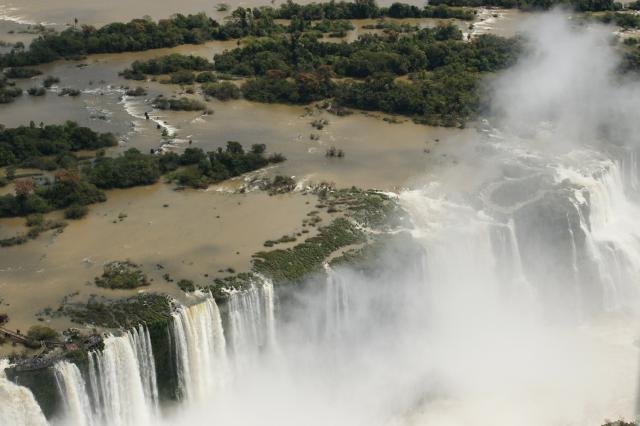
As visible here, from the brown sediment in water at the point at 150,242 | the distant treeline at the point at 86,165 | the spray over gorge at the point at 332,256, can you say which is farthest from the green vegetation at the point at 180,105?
the brown sediment in water at the point at 150,242

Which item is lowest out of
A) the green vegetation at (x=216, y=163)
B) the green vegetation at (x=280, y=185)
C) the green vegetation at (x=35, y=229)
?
the green vegetation at (x=35, y=229)

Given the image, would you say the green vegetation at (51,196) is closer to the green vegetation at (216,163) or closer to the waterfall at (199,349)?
the green vegetation at (216,163)

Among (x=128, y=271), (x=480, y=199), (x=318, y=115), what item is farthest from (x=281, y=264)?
(x=318, y=115)

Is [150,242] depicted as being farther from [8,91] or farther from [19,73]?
[19,73]

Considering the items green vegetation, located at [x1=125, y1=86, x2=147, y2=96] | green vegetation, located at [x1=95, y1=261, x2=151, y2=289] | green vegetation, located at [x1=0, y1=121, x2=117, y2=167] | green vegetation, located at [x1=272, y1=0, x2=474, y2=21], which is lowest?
green vegetation, located at [x1=95, y1=261, x2=151, y2=289]

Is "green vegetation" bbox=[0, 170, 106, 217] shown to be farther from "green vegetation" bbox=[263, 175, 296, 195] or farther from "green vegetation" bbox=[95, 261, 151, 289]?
"green vegetation" bbox=[263, 175, 296, 195]

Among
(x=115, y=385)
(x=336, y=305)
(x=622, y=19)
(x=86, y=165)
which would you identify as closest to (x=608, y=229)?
(x=336, y=305)

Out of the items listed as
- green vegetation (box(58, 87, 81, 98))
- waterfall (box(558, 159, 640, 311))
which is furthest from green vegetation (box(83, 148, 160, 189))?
waterfall (box(558, 159, 640, 311))

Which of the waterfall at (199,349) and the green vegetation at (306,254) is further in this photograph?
the green vegetation at (306,254)
